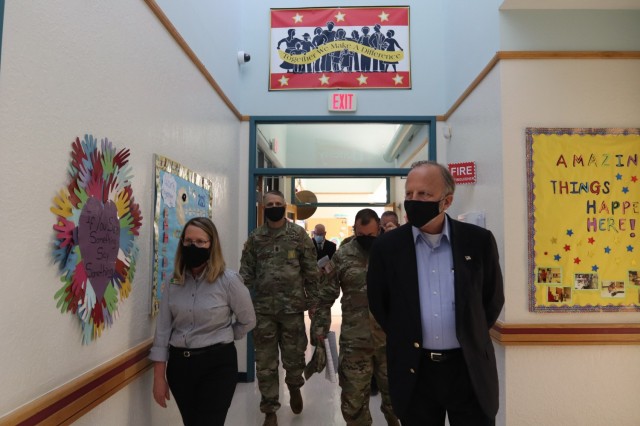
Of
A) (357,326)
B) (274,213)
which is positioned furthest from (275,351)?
(274,213)

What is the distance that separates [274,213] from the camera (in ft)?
10.9

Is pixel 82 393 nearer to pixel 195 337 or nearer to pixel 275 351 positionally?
pixel 195 337

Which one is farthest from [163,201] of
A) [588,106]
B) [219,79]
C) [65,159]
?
[588,106]

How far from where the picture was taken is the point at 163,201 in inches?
97.6

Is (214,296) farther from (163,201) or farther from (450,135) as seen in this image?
(450,135)

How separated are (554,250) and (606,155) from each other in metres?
0.66

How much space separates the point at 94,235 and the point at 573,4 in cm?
296

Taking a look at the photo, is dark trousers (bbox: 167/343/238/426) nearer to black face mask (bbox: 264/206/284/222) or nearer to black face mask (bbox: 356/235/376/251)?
black face mask (bbox: 356/235/376/251)

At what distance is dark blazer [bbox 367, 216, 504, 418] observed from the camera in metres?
1.61

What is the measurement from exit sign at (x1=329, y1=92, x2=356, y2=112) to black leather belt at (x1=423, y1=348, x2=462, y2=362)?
127 inches

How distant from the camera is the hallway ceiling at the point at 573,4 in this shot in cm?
269

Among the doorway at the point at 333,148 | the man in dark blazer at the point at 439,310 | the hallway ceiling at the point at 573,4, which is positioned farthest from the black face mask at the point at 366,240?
the doorway at the point at 333,148

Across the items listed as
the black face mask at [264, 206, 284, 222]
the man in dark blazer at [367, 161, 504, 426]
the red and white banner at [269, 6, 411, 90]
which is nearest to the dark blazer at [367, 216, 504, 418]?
the man in dark blazer at [367, 161, 504, 426]

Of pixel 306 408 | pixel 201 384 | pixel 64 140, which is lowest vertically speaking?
pixel 306 408
